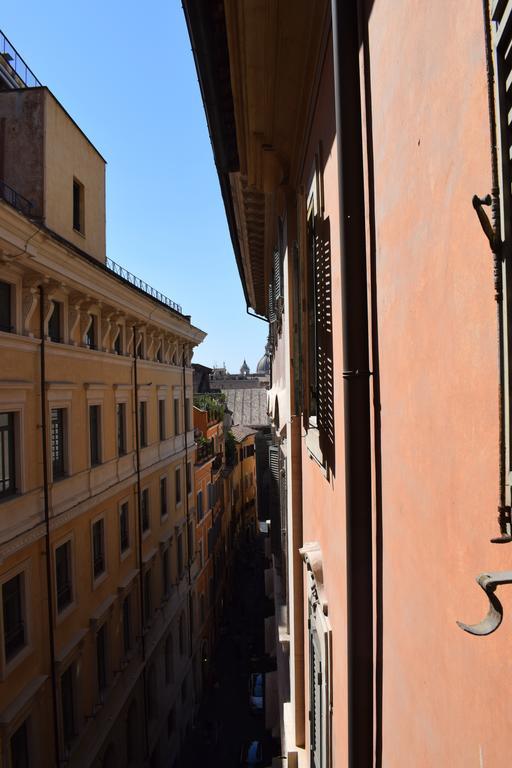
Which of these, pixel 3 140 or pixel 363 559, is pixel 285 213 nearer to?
pixel 363 559

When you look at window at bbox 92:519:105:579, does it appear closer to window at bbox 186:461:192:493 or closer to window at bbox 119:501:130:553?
window at bbox 119:501:130:553

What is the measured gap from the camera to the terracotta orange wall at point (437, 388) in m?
1.33

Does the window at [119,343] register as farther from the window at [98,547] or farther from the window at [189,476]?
the window at [189,476]

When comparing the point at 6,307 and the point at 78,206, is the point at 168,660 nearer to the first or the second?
the point at 6,307

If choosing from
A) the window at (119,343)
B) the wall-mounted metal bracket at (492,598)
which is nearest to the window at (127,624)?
the window at (119,343)

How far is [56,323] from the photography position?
40.4 ft

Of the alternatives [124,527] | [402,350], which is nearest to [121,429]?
[124,527]

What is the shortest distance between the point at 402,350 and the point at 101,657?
48.8ft

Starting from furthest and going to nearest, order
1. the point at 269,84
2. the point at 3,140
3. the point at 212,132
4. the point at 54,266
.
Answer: the point at 3,140
the point at 54,266
the point at 212,132
the point at 269,84

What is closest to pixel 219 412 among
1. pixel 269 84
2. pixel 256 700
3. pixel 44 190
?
pixel 256 700

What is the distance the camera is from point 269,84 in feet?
15.0

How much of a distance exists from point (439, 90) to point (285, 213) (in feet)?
17.4

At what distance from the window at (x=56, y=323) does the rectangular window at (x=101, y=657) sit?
746 cm

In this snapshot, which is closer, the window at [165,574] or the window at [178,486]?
the window at [165,574]
